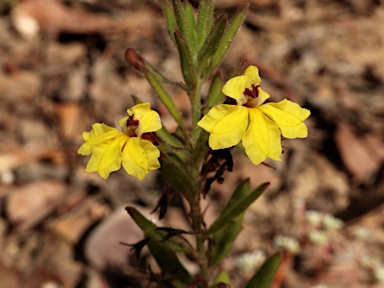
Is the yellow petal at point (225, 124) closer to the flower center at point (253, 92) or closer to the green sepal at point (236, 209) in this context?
the flower center at point (253, 92)

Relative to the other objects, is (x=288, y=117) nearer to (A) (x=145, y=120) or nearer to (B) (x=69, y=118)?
(A) (x=145, y=120)

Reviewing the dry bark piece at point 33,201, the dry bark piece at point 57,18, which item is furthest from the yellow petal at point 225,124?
the dry bark piece at point 57,18

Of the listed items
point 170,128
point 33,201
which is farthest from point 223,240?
point 33,201

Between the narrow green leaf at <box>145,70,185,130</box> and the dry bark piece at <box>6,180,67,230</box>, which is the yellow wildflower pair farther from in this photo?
the dry bark piece at <box>6,180,67,230</box>

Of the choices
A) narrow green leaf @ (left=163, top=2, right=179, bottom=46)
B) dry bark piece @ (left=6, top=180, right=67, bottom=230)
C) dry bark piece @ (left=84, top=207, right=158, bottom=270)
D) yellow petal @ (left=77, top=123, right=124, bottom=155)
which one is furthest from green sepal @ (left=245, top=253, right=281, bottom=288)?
dry bark piece @ (left=6, top=180, right=67, bottom=230)

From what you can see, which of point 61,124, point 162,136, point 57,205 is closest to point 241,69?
point 162,136

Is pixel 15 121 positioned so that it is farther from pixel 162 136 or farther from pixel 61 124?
pixel 162 136
